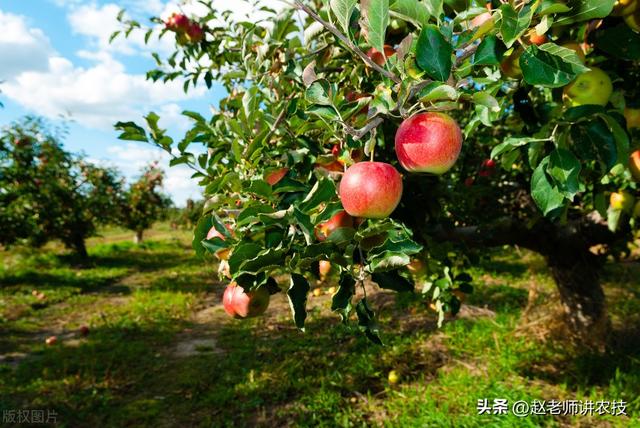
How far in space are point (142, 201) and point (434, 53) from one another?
16190mm

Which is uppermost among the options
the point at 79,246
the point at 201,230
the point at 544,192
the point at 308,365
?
the point at 544,192

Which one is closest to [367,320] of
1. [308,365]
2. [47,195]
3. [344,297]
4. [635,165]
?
[344,297]

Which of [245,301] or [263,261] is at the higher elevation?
[263,261]

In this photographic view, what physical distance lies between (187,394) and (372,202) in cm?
354

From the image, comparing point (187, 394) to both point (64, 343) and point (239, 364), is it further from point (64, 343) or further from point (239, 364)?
point (64, 343)

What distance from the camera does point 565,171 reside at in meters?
0.95

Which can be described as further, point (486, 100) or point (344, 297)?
point (344, 297)

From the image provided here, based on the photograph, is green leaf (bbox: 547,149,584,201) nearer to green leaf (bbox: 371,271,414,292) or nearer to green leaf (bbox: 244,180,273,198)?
green leaf (bbox: 371,271,414,292)

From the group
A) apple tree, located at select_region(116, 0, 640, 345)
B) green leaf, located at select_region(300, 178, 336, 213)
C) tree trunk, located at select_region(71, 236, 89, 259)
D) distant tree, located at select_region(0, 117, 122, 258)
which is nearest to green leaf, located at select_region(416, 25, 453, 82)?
apple tree, located at select_region(116, 0, 640, 345)

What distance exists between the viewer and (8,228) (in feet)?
27.0

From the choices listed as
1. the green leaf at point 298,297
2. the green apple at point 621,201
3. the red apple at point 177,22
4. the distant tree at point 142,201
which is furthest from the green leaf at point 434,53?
the distant tree at point 142,201

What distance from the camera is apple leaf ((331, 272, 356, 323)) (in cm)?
100

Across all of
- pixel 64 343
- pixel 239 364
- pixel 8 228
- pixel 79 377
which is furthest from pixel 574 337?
pixel 8 228

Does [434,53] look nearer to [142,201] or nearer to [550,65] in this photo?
[550,65]
